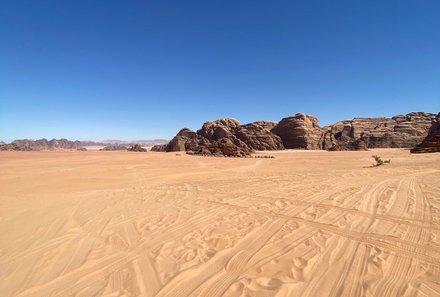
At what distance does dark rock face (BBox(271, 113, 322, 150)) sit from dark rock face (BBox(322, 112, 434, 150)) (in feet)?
9.99

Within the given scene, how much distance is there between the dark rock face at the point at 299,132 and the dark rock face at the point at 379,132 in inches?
120

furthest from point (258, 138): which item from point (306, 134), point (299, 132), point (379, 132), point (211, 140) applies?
point (379, 132)

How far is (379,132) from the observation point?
69.1 meters

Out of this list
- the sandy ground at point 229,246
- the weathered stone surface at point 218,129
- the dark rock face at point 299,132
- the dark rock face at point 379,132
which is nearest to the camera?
the sandy ground at point 229,246

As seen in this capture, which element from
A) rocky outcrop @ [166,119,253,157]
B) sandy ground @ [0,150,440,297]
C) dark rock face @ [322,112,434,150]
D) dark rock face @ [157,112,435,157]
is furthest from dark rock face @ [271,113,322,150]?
sandy ground @ [0,150,440,297]

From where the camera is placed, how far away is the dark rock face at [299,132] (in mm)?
63091

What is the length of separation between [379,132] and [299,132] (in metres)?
23.6

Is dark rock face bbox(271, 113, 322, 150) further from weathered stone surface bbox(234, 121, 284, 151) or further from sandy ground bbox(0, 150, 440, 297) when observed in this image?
sandy ground bbox(0, 150, 440, 297)

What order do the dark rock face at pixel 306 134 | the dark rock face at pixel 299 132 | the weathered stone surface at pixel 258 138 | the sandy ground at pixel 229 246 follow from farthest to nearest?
the dark rock face at pixel 299 132, the dark rock face at pixel 306 134, the weathered stone surface at pixel 258 138, the sandy ground at pixel 229 246

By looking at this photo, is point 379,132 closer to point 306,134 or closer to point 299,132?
point 306,134

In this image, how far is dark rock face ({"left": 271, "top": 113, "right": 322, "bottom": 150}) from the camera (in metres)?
63.1

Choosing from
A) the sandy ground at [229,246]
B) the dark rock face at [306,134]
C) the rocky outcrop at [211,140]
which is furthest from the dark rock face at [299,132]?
the sandy ground at [229,246]

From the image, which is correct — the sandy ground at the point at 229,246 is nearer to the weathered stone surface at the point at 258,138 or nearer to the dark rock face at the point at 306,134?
the dark rock face at the point at 306,134

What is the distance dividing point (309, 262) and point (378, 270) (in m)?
0.90
